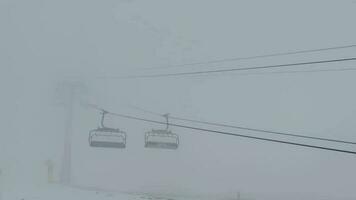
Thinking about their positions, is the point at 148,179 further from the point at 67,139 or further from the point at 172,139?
the point at 172,139

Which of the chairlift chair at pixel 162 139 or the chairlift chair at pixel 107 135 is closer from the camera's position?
the chairlift chair at pixel 162 139

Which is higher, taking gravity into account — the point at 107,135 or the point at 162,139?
the point at 107,135

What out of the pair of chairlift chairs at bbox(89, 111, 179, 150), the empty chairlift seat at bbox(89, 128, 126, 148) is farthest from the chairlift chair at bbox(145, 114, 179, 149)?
the empty chairlift seat at bbox(89, 128, 126, 148)

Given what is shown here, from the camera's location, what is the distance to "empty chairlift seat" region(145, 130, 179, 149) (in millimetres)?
29047

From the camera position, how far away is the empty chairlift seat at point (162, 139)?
29.0 meters

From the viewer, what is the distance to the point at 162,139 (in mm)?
29703

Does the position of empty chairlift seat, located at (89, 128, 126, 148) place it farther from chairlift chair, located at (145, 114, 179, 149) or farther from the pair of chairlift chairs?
chairlift chair, located at (145, 114, 179, 149)

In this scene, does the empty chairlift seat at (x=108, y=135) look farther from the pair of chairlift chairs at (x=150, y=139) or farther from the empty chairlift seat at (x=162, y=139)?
the empty chairlift seat at (x=162, y=139)

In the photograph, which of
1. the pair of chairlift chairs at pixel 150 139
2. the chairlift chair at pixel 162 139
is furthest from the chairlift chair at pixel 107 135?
the chairlift chair at pixel 162 139

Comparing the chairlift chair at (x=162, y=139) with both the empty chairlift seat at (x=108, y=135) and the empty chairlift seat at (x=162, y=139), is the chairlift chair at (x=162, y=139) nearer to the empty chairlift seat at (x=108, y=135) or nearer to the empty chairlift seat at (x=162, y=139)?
the empty chairlift seat at (x=162, y=139)

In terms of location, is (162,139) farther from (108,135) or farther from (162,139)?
(108,135)

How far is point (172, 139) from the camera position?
30.2m

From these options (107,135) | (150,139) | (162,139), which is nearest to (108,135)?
(107,135)

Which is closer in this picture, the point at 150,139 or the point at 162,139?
the point at 150,139
